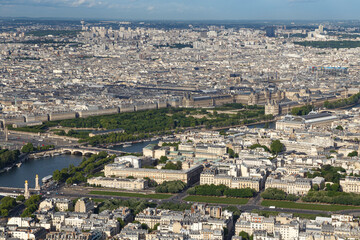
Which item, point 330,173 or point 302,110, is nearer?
point 330,173

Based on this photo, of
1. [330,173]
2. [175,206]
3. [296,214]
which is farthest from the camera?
[330,173]

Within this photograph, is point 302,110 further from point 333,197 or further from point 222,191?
point 333,197

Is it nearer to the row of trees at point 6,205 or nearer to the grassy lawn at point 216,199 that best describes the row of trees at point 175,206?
the grassy lawn at point 216,199

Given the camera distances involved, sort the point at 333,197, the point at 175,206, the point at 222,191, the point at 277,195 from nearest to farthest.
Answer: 1. the point at 175,206
2. the point at 333,197
3. the point at 277,195
4. the point at 222,191

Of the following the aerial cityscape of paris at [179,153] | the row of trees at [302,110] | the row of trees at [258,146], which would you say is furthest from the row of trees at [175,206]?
the row of trees at [302,110]

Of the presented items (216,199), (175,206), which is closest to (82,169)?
(216,199)

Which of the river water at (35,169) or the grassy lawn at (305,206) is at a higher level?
the grassy lawn at (305,206)
